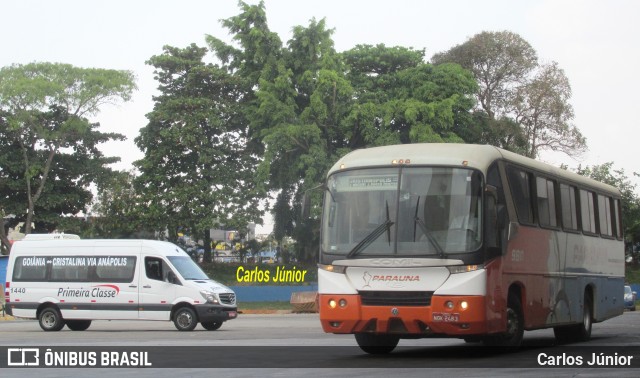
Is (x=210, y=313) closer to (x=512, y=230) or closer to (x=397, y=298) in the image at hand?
(x=512, y=230)

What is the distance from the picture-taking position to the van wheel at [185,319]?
29203 millimetres

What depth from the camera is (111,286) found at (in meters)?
30.0

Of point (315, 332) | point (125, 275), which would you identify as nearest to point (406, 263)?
point (315, 332)

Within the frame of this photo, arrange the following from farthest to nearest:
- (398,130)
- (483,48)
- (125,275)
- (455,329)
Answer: (483,48), (398,130), (125,275), (455,329)

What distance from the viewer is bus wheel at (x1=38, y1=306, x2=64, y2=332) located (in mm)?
30203

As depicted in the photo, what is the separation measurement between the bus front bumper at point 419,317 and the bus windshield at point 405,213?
28.8 inches

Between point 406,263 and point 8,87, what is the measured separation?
52.5 meters

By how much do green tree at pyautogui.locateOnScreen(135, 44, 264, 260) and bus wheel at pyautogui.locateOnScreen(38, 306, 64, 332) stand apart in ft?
101

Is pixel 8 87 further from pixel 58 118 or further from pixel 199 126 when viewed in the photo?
pixel 199 126

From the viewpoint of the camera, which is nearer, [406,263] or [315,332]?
[406,263]

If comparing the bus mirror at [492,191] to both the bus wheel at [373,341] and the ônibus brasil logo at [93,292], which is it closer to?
the bus wheel at [373,341]

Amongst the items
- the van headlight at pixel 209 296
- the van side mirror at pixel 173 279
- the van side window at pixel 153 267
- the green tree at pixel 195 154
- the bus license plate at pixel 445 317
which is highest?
the green tree at pixel 195 154

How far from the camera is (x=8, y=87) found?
209ft

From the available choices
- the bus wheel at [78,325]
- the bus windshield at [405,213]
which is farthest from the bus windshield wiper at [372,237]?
the bus wheel at [78,325]
